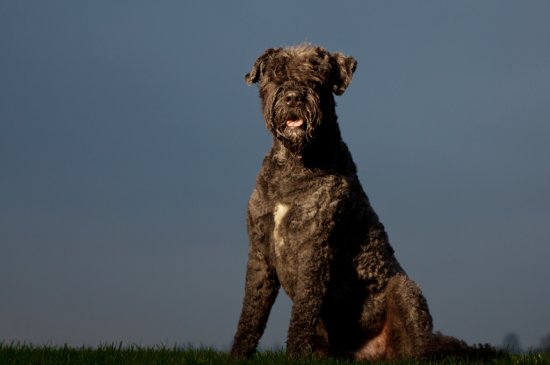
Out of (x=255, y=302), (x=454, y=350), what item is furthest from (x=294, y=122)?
(x=454, y=350)

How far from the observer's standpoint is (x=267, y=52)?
10.3 meters

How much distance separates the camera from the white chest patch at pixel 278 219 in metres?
9.99

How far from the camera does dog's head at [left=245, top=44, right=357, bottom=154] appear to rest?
961 cm

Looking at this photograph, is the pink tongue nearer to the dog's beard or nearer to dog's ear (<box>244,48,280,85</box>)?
the dog's beard

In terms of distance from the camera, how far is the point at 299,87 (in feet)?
31.6

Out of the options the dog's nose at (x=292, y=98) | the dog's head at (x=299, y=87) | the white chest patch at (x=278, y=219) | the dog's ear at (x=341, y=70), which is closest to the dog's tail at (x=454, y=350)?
the white chest patch at (x=278, y=219)

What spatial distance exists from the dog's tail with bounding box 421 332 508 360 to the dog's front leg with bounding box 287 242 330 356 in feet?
5.01

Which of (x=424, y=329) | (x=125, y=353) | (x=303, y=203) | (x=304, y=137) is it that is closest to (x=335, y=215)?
(x=303, y=203)

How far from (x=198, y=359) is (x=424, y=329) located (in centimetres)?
288

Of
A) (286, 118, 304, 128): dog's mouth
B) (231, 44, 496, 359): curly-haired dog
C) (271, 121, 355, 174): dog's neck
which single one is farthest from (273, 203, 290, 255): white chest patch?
(286, 118, 304, 128): dog's mouth

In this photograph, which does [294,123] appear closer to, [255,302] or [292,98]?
[292,98]

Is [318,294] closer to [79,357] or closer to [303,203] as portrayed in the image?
[303,203]

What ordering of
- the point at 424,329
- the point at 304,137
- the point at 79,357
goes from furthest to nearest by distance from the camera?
the point at 79,357 < the point at 424,329 < the point at 304,137

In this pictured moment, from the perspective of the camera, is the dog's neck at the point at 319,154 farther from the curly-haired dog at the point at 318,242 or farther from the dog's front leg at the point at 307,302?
the dog's front leg at the point at 307,302
